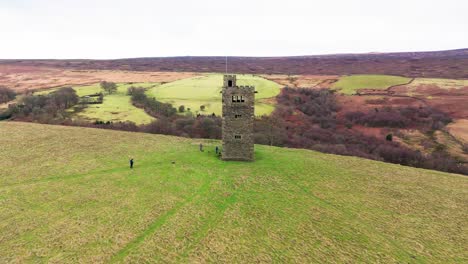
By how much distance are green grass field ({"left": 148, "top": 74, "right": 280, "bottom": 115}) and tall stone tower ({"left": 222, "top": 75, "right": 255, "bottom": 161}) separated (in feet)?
160

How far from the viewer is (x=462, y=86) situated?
4759 inches

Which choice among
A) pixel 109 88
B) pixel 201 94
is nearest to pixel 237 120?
pixel 201 94

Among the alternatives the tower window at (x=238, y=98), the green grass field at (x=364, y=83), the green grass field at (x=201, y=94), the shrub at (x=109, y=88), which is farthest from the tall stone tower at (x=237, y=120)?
the green grass field at (x=364, y=83)

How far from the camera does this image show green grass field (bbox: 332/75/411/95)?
128m

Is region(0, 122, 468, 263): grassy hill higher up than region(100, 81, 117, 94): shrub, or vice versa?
region(100, 81, 117, 94): shrub

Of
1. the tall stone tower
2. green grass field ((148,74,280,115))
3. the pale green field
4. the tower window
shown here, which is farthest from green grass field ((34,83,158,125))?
the tower window

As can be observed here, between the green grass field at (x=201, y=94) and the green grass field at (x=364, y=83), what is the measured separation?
102ft

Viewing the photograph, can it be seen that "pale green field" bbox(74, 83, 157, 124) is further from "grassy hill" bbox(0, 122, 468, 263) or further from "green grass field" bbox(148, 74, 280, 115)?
"grassy hill" bbox(0, 122, 468, 263)

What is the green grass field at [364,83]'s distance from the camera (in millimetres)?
128375

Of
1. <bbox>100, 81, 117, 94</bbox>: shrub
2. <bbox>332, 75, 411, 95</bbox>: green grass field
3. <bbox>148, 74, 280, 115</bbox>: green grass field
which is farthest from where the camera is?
<bbox>332, 75, 411, 95</bbox>: green grass field

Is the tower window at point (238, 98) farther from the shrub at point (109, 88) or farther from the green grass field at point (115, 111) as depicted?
the shrub at point (109, 88)

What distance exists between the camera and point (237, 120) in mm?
40500

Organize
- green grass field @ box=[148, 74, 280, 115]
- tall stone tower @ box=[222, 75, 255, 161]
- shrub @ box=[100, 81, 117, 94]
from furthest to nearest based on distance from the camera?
shrub @ box=[100, 81, 117, 94], green grass field @ box=[148, 74, 280, 115], tall stone tower @ box=[222, 75, 255, 161]

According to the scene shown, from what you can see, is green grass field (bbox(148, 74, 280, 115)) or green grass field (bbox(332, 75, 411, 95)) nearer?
green grass field (bbox(148, 74, 280, 115))
